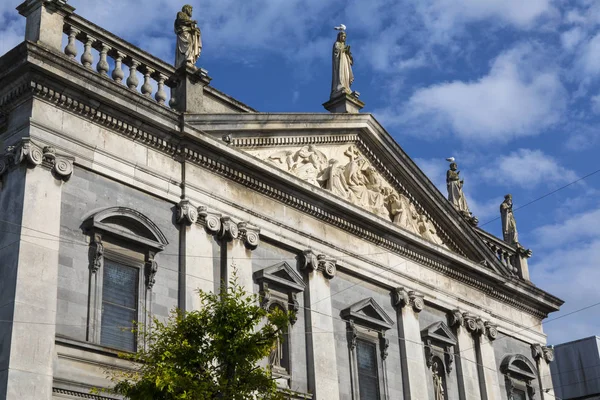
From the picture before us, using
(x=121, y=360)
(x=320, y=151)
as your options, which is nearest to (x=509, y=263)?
(x=320, y=151)

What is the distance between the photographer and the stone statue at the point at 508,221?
3500cm

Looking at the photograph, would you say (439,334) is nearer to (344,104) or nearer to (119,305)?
(344,104)

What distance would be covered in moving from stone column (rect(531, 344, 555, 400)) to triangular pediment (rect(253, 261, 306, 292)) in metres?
11.9

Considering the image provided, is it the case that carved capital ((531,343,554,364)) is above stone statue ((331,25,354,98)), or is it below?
below

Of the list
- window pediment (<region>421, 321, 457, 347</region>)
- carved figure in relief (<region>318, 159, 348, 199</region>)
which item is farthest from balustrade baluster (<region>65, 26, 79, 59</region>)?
window pediment (<region>421, 321, 457, 347</region>)

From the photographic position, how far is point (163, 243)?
2153 cm

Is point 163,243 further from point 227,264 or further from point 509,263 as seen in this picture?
point 509,263

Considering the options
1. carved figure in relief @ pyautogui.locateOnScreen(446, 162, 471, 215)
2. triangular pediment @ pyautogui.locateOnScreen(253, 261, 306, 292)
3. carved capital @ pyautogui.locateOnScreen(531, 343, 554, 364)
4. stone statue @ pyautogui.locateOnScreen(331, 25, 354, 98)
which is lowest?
triangular pediment @ pyautogui.locateOnScreen(253, 261, 306, 292)

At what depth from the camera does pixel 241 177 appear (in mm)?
23859

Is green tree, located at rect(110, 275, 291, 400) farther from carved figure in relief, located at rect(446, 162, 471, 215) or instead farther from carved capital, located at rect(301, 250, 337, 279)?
carved figure in relief, located at rect(446, 162, 471, 215)

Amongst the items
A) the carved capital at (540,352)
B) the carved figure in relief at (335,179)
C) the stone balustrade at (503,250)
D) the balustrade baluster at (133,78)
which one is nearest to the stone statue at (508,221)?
the stone balustrade at (503,250)

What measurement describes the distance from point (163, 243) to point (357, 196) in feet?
25.4

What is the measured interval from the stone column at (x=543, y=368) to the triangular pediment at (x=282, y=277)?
11.9 meters

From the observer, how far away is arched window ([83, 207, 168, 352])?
65.1ft
